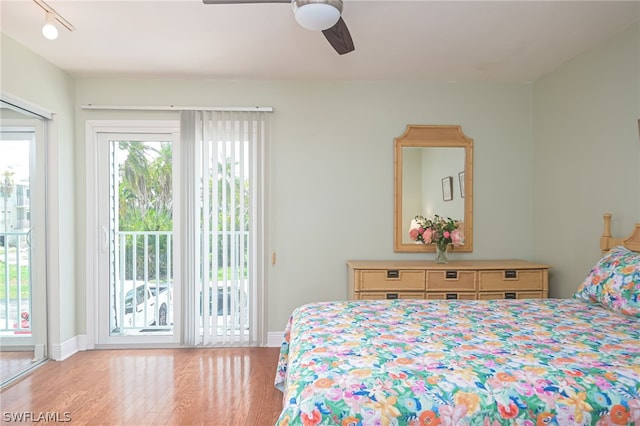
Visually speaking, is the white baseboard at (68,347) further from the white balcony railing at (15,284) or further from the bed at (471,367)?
→ the bed at (471,367)

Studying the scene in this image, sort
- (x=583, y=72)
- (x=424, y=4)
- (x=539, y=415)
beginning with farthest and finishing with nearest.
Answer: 1. (x=583, y=72)
2. (x=424, y=4)
3. (x=539, y=415)

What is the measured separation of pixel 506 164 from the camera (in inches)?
150

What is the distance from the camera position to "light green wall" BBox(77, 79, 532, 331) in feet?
12.3

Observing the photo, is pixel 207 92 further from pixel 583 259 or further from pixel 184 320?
pixel 583 259

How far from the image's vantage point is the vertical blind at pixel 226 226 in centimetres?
366

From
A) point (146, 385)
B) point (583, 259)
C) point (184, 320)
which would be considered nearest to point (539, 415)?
point (583, 259)

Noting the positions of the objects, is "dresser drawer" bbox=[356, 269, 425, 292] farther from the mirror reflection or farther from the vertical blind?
the vertical blind

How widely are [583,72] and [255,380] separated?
11.5ft

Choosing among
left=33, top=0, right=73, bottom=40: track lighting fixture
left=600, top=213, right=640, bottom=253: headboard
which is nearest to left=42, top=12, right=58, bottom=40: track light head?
left=33, top=0, right=73, bottom=40: track lighting fixture

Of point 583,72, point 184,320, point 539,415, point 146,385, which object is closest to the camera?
point 539,415

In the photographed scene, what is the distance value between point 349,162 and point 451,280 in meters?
1.43

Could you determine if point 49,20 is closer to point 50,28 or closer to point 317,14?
point 50,28

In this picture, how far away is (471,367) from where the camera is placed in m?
1.46

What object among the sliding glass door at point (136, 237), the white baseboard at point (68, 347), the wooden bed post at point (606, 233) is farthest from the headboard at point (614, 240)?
the white baseboard at point (68, 347)
